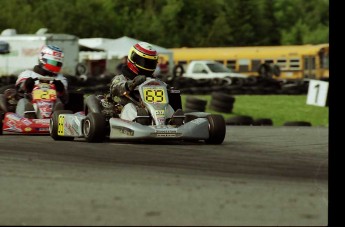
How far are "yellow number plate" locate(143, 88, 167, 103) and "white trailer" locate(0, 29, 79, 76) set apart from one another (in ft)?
76.6

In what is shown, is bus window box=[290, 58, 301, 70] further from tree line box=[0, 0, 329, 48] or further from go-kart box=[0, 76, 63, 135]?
go-kart box=[0, 76, 63, 135]

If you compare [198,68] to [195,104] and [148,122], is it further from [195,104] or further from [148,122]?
[148,122]

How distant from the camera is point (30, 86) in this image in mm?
12578

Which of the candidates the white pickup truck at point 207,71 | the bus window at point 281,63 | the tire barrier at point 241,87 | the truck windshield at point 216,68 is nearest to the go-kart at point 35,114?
the tire barrier at point 241,87

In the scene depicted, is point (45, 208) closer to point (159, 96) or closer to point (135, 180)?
point (135, 180)

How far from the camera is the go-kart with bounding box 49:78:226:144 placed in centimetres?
1005

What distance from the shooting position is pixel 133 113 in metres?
10.4

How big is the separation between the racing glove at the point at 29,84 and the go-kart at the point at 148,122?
1.82 meters

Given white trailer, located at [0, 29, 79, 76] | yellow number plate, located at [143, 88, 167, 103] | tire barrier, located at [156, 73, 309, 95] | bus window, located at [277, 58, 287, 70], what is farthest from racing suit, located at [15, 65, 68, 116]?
bus window, located at [277, 58, 287, 70]

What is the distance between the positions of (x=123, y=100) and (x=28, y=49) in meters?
23.4

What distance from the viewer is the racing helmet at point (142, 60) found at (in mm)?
10789

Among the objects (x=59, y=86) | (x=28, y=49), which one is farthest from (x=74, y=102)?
(x=28, y=49)

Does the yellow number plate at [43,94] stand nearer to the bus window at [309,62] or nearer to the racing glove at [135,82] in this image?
the racing glove at [135,82]

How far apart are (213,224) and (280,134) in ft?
26.7
